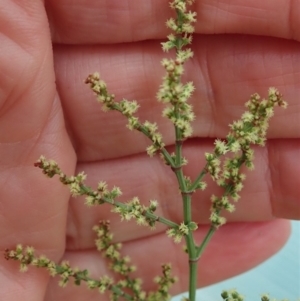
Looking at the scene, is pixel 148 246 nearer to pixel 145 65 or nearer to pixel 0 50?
pixel 145 65

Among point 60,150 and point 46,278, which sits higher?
point 60,150

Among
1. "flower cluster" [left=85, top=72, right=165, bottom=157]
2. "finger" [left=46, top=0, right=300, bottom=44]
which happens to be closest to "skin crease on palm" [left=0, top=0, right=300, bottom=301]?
"finger" [left=46, top=0, right=300, bottom=44]

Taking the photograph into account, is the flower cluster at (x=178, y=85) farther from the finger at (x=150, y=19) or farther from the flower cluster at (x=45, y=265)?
the flower cluster at (x=45, y=265)

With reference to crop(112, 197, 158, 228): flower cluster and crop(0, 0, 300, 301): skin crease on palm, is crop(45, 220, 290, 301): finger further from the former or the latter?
crop(112, 197, 158, 228): flower cluster

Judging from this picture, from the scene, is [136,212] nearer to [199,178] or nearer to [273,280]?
[199,178]

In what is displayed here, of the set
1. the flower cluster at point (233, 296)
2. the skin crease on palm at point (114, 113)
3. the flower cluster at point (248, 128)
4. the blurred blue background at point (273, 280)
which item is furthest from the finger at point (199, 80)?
the blurred blue background at point (273, 280)

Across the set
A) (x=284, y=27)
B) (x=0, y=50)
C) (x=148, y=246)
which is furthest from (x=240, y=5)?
(x=148, y=246)
